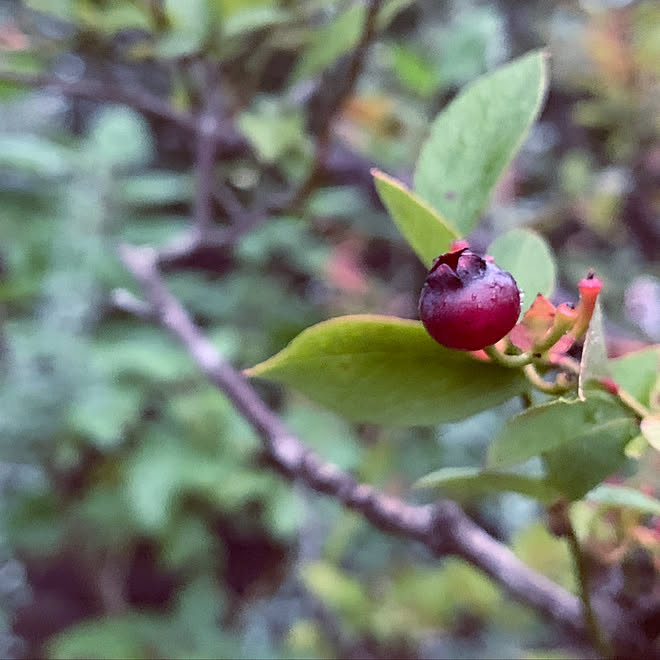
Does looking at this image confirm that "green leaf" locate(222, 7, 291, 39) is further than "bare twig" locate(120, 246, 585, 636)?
Yes

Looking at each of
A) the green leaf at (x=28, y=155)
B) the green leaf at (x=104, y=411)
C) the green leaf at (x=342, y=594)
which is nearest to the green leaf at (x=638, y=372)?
the green leaf at (x=342, y=594)

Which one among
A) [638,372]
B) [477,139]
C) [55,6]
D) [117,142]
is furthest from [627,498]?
[117,142]

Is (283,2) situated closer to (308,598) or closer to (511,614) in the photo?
(511,614)

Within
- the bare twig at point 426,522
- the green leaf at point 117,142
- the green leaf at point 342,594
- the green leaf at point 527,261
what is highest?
the green leaf at point 527,261

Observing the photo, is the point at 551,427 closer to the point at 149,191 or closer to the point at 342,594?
the point at 342,594

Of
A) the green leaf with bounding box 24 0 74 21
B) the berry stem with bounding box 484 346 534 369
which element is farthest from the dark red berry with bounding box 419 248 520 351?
the green leaf with bounding box 24 0 74 21

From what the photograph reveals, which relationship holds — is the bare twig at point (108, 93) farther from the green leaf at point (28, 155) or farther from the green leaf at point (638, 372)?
the green leaf at point (638, 372)

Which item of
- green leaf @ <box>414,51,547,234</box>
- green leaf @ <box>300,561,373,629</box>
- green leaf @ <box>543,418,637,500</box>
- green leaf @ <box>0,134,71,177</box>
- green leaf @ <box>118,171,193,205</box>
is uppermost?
green leaf @ <box>414,51,547,234</box>

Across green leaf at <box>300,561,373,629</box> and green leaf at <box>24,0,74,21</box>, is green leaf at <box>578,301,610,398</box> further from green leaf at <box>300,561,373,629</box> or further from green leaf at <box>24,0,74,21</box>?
green leaf at <box>300,561,373,629</box>
